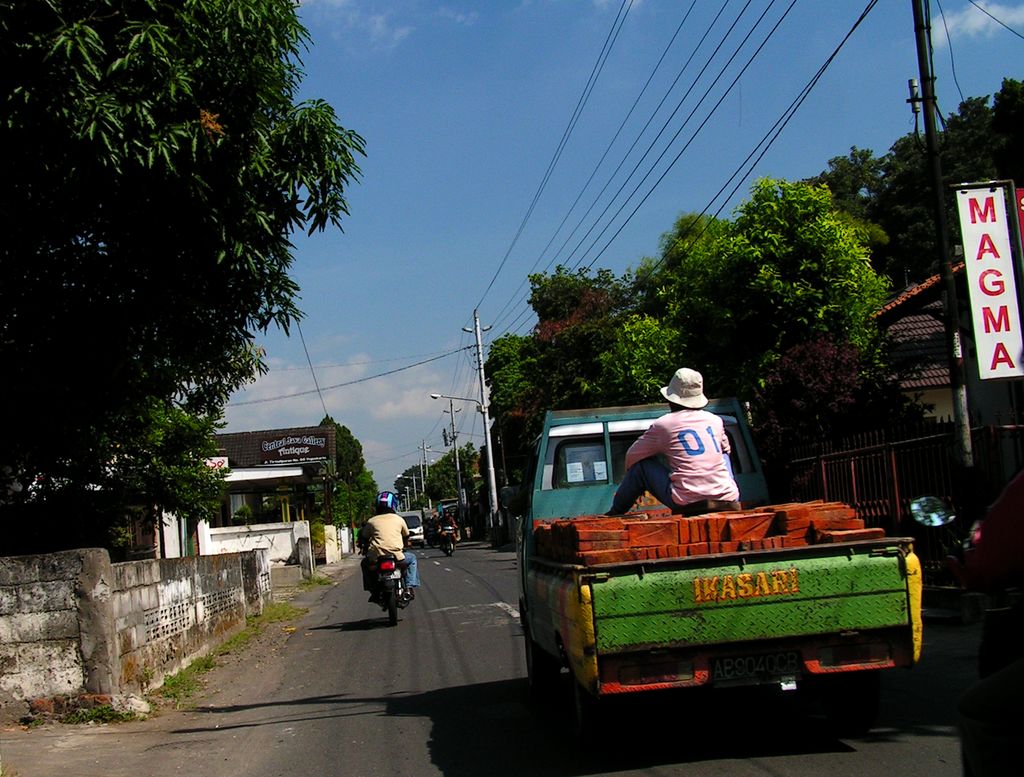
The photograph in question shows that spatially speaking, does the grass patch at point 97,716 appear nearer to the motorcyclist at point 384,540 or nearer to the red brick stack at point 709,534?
the red brick stack at point 709,534

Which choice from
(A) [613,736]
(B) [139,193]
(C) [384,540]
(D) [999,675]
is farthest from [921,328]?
(D) [999,675]

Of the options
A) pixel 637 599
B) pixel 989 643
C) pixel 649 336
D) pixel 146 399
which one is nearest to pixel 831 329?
pixel 649 336

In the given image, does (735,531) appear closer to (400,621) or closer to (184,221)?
(184,221)

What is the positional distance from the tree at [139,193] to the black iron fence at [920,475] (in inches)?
279

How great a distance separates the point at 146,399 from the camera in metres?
12.4

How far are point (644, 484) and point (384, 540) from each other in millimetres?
8196

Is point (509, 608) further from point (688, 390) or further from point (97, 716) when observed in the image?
point (688, 390)

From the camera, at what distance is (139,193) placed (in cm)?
924

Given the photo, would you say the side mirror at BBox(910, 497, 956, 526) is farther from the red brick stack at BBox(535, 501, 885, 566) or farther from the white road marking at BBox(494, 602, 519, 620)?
the white road marking at BBox(494, 602, 519, 620)

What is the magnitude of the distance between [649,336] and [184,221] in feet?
63.2

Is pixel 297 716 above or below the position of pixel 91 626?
below

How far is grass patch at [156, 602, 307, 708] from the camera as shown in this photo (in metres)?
9.68

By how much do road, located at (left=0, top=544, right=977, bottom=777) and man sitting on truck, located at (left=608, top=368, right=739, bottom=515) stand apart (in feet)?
4.23

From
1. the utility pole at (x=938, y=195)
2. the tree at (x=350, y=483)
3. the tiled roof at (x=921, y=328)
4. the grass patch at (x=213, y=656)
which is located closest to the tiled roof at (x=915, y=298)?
the tiled roof at (x=921, y=328)
